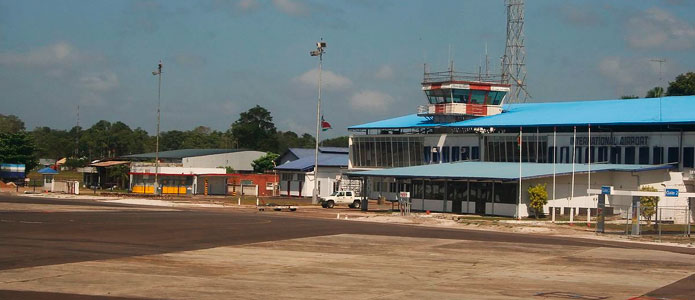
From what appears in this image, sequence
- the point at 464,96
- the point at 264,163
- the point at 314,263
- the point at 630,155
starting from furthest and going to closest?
the point at 264,163
the point at 464,96
the point at 630,155
the point at 314,263

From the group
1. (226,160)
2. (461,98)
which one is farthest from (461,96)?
(226,160)

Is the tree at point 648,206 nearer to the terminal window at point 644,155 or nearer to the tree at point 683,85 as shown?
the terminal window at point 644,155

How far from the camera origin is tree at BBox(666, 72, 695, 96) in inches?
5842

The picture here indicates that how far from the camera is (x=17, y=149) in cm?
14475

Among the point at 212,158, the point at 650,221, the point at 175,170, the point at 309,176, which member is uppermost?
the point at 212,158

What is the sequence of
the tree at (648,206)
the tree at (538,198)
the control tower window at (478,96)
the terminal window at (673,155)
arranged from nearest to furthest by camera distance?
the tree at (648,206)
the tree at (538,198)
the terminal window at (673,155)
the control tower window at (478,96)

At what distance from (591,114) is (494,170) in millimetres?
17098

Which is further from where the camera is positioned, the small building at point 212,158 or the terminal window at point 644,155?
the small building at point 212,158

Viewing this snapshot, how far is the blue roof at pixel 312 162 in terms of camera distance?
111 meters

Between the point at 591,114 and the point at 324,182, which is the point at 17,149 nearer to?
the point at 324,182

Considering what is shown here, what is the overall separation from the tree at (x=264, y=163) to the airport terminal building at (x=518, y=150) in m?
31.0

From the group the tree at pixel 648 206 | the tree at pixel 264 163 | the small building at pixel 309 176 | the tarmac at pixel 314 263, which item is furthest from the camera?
the tree at pixel 264 163

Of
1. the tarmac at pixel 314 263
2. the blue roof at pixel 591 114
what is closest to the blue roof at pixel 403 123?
the blue roof at pixel 591 114

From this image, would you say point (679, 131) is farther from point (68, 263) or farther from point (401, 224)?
point (68, 263)
